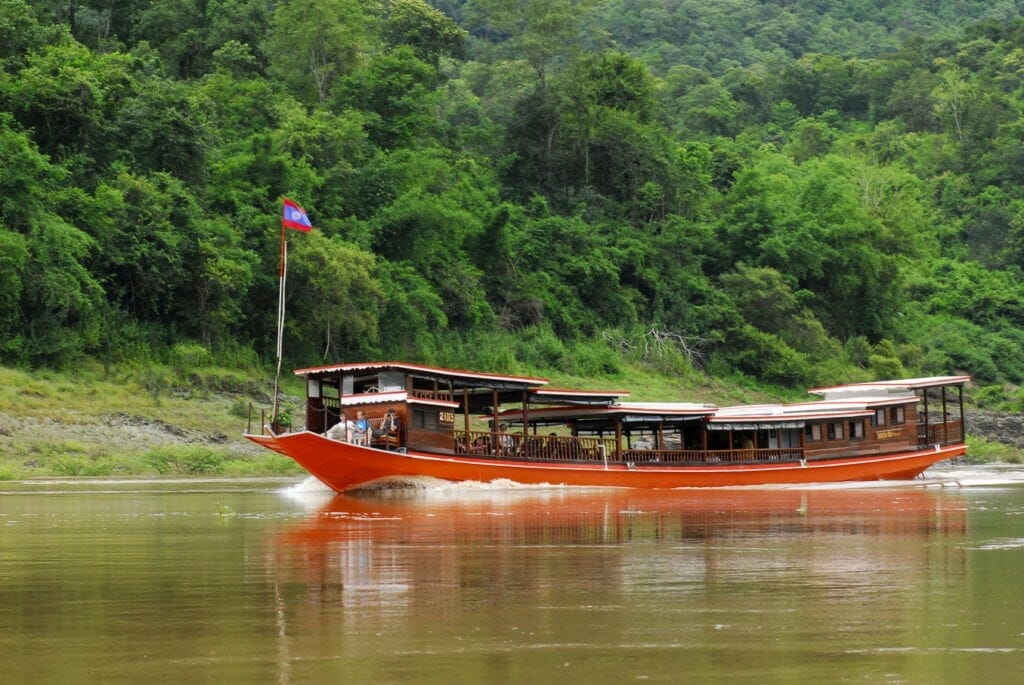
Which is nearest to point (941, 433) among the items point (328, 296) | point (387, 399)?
point (387, 399)

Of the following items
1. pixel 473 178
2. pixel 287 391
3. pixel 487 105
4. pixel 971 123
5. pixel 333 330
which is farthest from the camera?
pixel 971 123

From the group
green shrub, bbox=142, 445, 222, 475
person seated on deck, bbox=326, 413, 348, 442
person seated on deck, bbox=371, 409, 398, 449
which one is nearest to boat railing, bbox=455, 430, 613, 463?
person seated on deck, bbox=371, 409, 398, 449

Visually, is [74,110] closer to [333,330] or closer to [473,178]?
[333,330]

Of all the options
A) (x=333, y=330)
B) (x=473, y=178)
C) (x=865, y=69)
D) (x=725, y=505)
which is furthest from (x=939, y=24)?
(x=725, y=505)

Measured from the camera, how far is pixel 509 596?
13.7 meters

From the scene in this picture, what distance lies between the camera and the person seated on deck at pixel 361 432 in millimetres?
31422

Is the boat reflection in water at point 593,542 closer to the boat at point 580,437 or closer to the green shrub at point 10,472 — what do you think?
the boat at point 580,437

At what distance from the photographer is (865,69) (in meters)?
109

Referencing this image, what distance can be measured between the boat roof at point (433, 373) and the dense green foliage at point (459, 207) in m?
13.2

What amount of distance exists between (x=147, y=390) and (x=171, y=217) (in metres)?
7.08

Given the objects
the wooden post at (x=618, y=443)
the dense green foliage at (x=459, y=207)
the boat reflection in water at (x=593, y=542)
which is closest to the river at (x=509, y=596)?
the boat reflection in water at (x=593, y=542)

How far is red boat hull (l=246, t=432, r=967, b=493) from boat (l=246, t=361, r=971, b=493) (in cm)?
3

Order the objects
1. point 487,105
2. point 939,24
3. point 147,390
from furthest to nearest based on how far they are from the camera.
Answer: point 939,24 < point 487,105 < point 147,390

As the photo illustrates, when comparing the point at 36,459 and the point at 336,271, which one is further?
the point at 336,271
